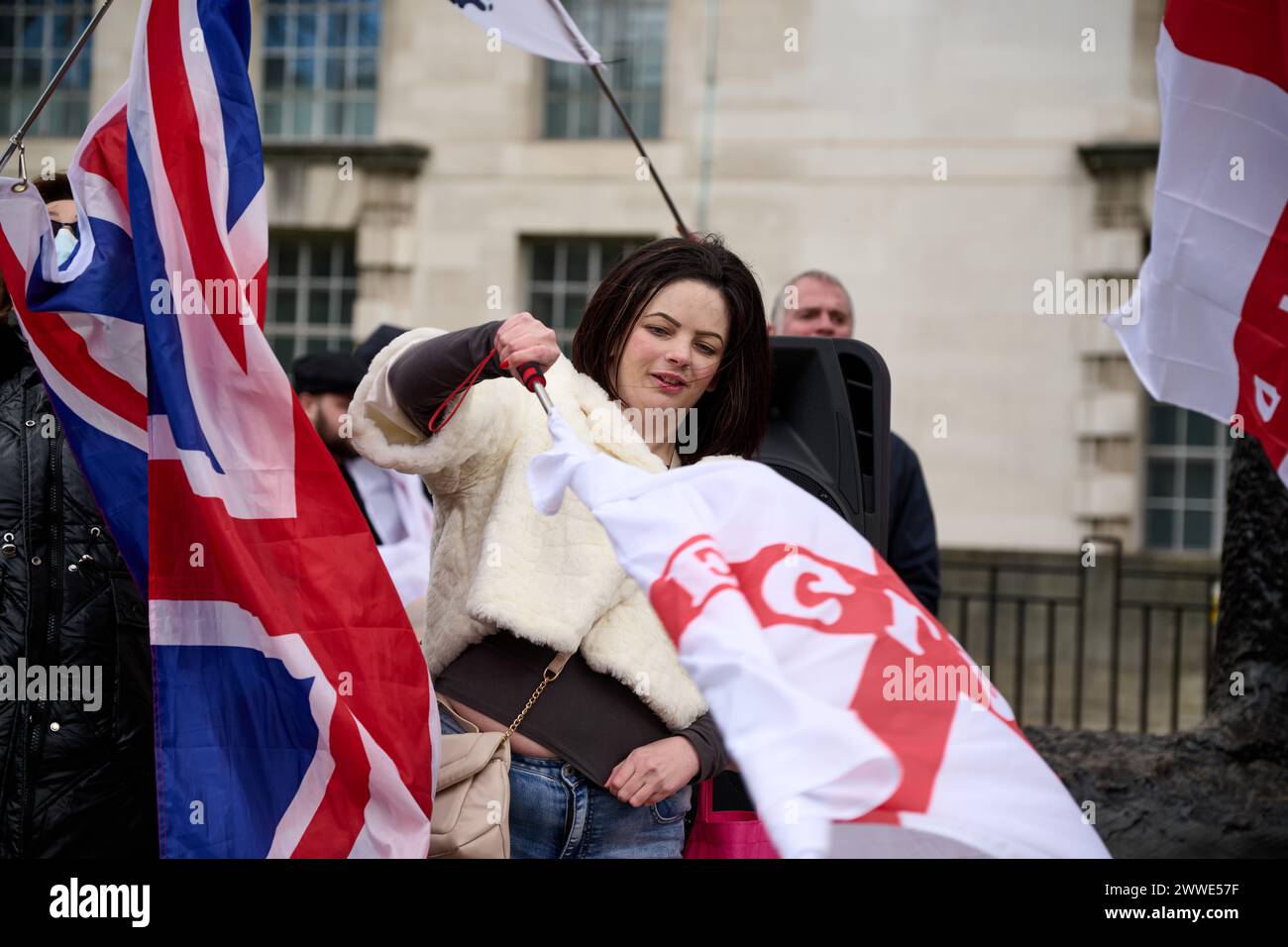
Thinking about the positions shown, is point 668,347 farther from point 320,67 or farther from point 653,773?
point 320,67

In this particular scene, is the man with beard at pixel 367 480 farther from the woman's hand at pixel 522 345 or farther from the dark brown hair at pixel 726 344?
the woman's hand at pixel 522 345

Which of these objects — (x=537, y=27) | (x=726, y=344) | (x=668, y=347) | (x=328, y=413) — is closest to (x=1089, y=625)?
(x=328, y=413)

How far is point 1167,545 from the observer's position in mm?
12602

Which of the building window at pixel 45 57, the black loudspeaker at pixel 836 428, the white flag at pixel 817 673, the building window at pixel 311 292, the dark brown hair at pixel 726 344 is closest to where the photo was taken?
the white flag at pixel 817 673

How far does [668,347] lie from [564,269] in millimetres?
10733

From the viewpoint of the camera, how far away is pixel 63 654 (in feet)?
9.12

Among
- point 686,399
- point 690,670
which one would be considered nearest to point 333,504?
point 686,399

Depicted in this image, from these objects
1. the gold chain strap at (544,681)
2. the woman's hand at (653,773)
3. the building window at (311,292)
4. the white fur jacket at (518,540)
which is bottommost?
the woman's hand at (653,773)

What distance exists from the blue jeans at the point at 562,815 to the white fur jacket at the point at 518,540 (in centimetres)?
19

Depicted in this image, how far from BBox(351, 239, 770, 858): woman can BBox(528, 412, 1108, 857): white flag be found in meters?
0.15

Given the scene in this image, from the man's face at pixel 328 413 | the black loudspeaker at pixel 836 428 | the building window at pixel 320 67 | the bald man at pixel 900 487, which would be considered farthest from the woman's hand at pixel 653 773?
the building window at pixel 320 67

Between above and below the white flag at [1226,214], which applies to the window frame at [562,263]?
above

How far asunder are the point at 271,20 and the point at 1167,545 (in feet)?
31.6

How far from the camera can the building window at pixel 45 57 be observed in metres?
13.8
